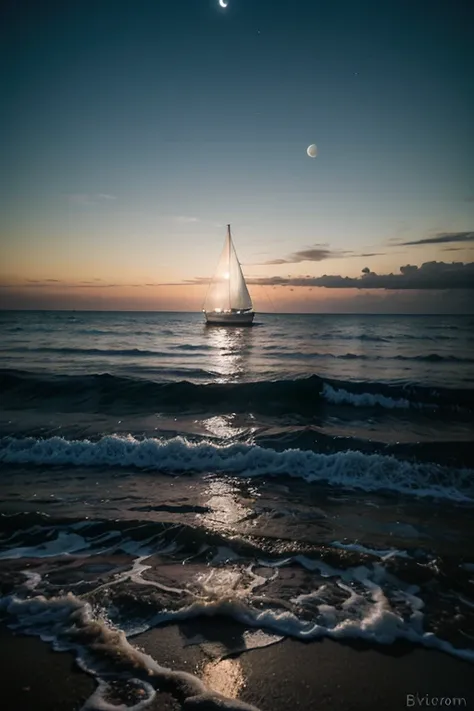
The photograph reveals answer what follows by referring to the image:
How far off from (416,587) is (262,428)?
8.61m

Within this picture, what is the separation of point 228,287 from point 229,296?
1753 millimetres

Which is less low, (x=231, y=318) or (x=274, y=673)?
(x=231, y=318)

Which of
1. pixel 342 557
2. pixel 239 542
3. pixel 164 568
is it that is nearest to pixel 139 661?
pixel 164 568

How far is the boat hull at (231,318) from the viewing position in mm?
77625

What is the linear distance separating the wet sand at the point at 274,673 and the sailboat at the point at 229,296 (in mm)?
69094

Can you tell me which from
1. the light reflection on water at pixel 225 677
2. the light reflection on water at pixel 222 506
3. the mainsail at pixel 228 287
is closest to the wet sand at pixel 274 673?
the light reflection on water at pixel 225 677

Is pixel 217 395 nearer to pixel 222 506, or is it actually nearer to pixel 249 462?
pixel 249 462

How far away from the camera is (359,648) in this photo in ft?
13.3

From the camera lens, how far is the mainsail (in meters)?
71.0

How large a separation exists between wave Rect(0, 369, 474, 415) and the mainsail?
53852 millimetres

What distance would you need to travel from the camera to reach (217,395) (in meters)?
18.0

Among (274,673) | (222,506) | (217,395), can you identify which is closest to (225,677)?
(274,673)

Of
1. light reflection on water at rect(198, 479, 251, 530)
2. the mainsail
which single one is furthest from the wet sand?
the mainsail

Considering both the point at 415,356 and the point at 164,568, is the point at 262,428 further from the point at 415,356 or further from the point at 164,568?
the point at 415,356
